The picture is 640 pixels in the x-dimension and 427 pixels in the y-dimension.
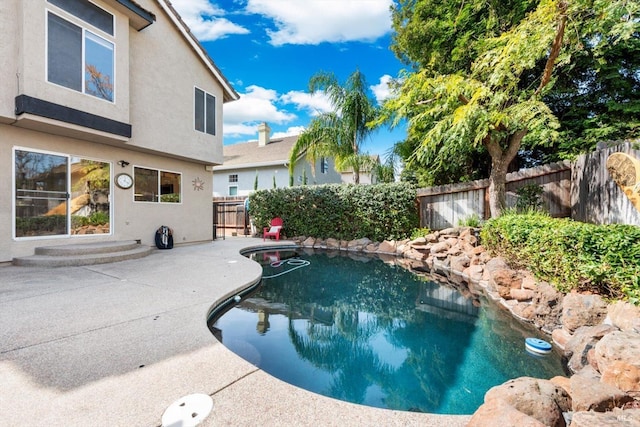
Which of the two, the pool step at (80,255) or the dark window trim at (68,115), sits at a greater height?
the dark window trim at (68,115)

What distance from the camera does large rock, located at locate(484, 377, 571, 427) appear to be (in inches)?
71.3

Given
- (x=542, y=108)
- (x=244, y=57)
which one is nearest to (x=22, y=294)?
(x=542, y=108)

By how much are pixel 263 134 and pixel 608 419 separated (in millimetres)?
21557

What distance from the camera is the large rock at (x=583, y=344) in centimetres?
296

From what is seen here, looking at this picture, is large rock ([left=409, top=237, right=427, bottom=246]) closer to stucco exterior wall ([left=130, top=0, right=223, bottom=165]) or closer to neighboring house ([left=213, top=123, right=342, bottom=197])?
stucco exterior wall ([left=130, top=0, right=223, bottom=165])

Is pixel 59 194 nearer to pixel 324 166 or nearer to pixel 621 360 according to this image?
pixel 621 360

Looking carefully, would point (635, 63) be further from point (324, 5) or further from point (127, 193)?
point (127, 193)

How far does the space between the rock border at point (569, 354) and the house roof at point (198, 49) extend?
1036 centimetres

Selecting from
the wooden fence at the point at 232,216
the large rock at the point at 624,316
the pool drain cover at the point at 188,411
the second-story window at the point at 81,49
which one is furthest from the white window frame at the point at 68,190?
the large rock at the point at 624,316

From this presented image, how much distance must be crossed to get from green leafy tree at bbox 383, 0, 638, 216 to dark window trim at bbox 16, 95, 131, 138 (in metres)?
7.32

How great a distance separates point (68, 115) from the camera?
6477 mm

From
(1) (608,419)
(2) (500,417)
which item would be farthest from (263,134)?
(1) (608,419)

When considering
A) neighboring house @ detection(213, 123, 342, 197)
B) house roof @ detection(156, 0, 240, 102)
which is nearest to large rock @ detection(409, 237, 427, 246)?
house roof @ detection(156, 0, 240, 102)

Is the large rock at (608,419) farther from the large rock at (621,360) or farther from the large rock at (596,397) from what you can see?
the large rock at (621,360)
